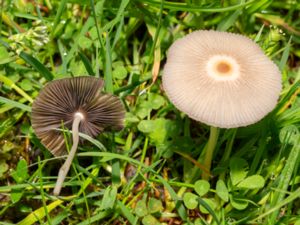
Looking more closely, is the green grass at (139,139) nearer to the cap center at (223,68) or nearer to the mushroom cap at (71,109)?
the mushroom cap at (71,109)

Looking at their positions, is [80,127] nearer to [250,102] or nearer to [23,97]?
[23,97]

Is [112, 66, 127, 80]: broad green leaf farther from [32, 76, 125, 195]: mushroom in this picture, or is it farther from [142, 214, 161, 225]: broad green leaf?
[142, 214, 161, 225]: broad green leaf

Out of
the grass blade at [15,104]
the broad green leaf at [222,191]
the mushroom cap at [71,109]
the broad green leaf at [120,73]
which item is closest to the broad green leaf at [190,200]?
the broad green leaf at [222,191]

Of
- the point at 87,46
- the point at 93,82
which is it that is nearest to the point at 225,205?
the point at 93,82

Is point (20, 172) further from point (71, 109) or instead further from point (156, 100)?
point (156, 100)

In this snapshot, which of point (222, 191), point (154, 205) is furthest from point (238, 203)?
point (154, 205)

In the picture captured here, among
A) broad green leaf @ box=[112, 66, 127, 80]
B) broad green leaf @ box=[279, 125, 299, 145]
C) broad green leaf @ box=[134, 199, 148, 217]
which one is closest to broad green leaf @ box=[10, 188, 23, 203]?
broad green leaf @ box=[134, 199, 148, 217]
